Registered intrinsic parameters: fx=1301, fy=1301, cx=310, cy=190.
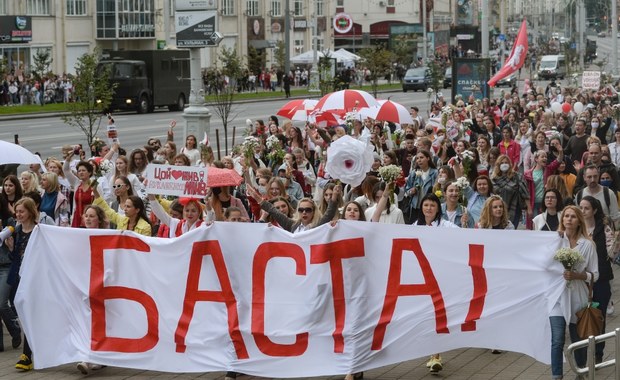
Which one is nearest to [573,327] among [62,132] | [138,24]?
[62,132]

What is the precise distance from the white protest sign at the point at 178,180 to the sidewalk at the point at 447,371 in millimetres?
1629

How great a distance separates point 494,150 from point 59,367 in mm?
7891

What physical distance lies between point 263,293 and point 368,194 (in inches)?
139

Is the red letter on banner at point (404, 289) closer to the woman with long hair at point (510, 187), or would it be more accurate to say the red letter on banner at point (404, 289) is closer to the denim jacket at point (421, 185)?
the denim jacket at point (421, 185)

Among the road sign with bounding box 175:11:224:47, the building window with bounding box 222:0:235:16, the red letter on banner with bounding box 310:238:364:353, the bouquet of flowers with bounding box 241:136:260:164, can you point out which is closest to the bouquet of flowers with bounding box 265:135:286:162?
the bouquet of flowers with bounding box 241:136:260:164

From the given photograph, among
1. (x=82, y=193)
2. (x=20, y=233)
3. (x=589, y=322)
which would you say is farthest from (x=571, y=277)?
(x=82, y=193)

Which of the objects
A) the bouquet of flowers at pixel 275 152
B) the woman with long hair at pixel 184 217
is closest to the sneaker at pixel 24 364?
the woman with long hair at pixel 184 217

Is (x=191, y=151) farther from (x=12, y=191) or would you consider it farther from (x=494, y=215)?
(x=494, y=215)

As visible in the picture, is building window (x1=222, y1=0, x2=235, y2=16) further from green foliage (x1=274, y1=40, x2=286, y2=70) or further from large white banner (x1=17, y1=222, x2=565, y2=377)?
large white banner (x1=17, y1=222, x2=565, y2=377)

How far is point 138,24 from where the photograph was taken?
7325 cm

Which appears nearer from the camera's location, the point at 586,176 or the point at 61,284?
the point at 61,284

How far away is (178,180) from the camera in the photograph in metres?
11.3

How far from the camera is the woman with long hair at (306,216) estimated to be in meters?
10.6

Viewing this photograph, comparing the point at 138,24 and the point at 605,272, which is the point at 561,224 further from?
the point at 138,24
